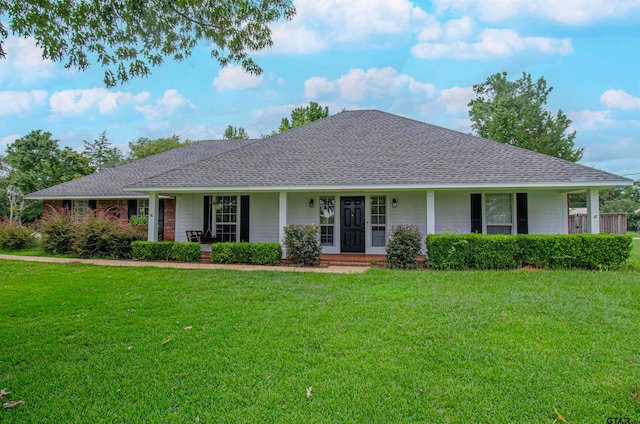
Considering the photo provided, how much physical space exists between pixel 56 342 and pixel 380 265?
298 inches

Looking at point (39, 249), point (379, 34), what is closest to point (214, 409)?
point (379, 34)

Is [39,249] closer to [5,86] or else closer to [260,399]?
[5,86]

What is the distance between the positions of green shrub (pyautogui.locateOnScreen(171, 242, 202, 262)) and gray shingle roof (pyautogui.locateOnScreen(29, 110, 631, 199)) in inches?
72.2

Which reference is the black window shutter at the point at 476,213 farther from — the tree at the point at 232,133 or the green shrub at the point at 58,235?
the tree at the point at 232,133

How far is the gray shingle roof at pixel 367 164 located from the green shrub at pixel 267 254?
6.07 ft

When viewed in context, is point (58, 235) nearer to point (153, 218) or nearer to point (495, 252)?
point (153, 218)

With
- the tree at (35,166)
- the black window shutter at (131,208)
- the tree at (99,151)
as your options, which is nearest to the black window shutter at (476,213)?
the black window shutter at (131,208)

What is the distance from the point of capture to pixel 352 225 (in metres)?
11.4

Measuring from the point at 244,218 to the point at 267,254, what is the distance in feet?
8.48

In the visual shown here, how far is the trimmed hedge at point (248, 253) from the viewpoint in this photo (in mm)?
9967

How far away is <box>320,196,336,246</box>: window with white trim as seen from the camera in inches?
457

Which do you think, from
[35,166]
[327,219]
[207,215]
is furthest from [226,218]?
[35,166]

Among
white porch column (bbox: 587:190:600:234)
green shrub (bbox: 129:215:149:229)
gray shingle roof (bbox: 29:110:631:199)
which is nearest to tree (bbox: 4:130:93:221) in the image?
gray shingle roof (bbox: 29:110:631:199)

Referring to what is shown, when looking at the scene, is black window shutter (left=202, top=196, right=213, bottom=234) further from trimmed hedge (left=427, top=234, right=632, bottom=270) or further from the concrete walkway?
trimmed hedge (left=427, top=234, right=632, bottom=270)
